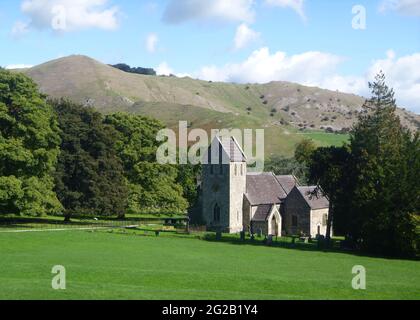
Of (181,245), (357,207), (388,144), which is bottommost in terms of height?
(181,245)

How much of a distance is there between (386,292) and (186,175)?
5293cm

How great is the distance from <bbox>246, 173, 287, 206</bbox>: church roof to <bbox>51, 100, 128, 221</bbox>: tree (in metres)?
13.6

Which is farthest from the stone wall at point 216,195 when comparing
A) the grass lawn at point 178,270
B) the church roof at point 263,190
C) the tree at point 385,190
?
the tree at point 385,190

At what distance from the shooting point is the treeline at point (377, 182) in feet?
148

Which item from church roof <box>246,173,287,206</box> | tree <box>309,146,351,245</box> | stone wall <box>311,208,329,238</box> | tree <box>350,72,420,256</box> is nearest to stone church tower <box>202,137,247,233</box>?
church roof <box>246,173,287,206</box>

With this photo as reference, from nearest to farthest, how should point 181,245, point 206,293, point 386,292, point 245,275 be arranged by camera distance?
point 206,293
point 386,292
point 245,275
point 181,245

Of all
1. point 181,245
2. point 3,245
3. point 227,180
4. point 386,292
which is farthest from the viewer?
point 227,180

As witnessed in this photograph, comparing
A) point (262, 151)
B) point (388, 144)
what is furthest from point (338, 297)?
point (262, 151)

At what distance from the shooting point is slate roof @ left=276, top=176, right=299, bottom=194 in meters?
67.5

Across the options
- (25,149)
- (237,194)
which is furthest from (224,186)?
(25,149)

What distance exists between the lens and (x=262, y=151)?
13538cm

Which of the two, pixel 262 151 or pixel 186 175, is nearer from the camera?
pixel 186 175

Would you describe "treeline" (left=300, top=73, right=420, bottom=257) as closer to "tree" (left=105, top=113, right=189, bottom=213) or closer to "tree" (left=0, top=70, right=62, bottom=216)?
"tree" (left=105, top=113, right=189, bottom=213)

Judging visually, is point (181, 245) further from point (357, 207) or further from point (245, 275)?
point (245, 275)
